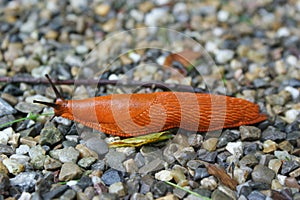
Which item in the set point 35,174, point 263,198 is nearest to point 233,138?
point 263,198

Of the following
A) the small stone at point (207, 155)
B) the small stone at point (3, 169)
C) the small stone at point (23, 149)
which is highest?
the small stone at point (207, 155)

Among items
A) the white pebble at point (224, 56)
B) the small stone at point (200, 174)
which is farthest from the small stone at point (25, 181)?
the white pebble at point (224, 56)

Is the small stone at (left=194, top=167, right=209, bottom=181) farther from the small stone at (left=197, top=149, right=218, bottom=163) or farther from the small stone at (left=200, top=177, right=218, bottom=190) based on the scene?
the small stone at (left=197, top=149, right=218, bottom=163)

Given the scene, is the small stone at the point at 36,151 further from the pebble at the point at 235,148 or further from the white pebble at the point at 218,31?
the white pebble at the point at 218,31

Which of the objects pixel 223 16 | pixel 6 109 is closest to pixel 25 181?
pixel 6 109

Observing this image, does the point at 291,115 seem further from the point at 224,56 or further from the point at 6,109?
the point at 6,109

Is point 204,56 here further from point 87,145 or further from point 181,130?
point 87,145

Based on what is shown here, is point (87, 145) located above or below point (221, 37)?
below
